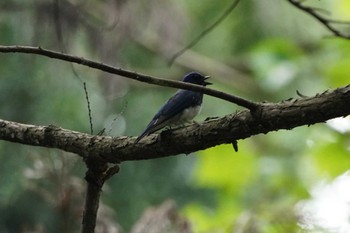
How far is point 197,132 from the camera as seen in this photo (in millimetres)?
2229

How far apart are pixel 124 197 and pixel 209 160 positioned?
830 mm

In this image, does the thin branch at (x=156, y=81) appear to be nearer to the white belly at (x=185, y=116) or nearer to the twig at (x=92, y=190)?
the twig at (x=92, y=190)

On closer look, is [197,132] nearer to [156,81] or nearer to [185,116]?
[156,81]

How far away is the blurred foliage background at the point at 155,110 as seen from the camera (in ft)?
13.0

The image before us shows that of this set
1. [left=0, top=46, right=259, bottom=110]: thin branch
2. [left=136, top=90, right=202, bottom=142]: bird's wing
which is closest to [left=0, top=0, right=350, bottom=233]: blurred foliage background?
[left=136, top=90, right=202, bottom=142]: bird's wing

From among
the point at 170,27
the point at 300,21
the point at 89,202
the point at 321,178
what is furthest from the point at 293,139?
the point at 89,202

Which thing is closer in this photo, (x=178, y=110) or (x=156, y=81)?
(x=156, y=81)

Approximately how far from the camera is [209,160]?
18.5 feet

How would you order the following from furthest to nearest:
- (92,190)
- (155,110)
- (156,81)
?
1. (155,110)
2. (92,190)
3. (156,81)

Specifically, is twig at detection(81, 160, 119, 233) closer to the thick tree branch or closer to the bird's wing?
the thick tree branch

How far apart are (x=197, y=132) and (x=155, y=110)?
309 cm

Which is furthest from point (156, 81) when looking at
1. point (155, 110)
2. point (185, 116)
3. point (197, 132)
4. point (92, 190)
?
point (155, 110)

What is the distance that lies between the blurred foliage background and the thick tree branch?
1.99 feet

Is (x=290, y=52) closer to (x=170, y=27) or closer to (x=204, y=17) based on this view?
(x=170, y=27)
